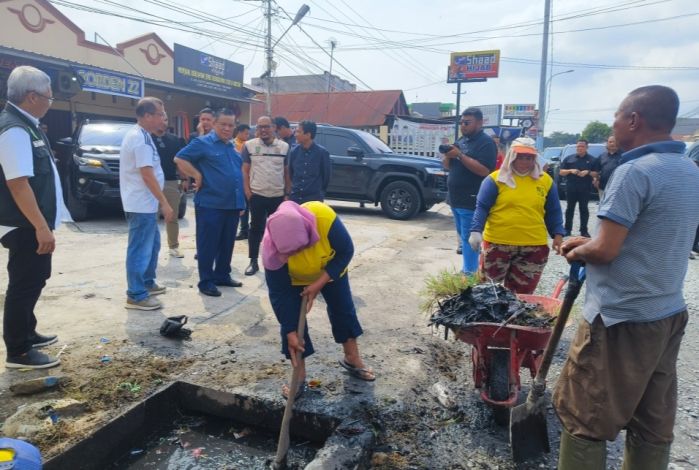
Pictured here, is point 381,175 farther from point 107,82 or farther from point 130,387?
point 107,82

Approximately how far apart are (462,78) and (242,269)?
1883 centimetres

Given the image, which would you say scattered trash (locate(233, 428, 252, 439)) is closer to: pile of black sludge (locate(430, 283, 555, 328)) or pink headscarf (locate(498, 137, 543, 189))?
pile of black sludge (locate(430, 283, 555, 328))

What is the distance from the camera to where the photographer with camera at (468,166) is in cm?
487

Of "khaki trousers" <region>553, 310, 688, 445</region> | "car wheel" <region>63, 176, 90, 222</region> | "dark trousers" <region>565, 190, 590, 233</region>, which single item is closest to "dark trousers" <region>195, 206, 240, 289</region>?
"khaki trousers" <region>553, 310, 688, 445</region>

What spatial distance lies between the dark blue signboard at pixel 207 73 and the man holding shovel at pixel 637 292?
55.3ft

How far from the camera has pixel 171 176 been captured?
6.40 meters

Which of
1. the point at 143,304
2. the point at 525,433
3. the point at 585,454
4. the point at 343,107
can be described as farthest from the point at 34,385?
the point at 343,107

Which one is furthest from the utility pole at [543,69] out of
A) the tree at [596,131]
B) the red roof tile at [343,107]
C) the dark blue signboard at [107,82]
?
the tree at [596,131]

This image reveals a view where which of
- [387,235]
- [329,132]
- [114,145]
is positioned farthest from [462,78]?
[114,145]

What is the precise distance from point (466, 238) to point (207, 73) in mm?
15319

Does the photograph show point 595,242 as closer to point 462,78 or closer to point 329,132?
point 329,132

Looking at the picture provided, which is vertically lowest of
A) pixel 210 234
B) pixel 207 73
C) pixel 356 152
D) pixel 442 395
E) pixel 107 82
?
pixel 442 395

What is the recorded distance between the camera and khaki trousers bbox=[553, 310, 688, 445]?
1849 mm

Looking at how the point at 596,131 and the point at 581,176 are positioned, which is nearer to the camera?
the point at 581,176
